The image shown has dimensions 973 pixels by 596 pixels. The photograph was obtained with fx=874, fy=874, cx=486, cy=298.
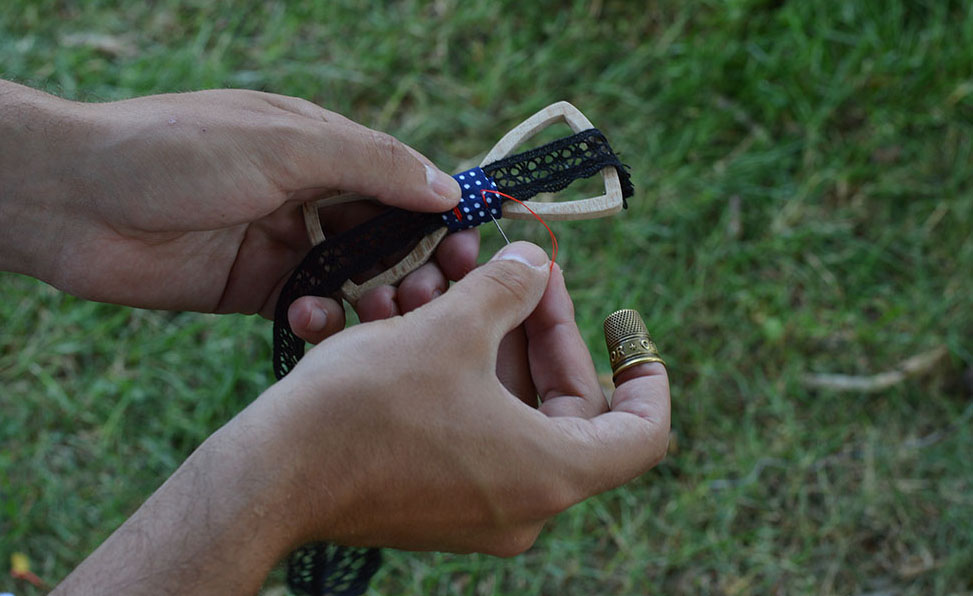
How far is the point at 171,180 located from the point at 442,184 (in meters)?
0.60

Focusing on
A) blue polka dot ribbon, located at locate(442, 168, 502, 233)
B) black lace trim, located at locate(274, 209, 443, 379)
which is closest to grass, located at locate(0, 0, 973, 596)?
black lace trim, located at locate(274, 209, 443, 379)

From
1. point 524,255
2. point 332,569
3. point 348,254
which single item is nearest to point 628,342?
point 524,255

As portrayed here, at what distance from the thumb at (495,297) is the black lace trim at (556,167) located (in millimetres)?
378

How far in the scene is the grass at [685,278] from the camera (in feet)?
9.45

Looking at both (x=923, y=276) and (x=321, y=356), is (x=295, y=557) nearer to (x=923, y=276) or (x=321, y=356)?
(x=321, y=356)

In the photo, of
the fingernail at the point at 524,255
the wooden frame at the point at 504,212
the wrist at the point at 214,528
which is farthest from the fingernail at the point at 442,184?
the wrist at the point at 214,528

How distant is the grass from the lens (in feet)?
9.45

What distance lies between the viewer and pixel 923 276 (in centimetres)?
326

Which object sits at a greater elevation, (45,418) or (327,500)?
(327,500)

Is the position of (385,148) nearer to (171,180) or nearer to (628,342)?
(171,180)

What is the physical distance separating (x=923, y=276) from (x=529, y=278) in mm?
2134

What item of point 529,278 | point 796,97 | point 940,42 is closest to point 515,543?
point 529,278

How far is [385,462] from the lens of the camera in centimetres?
160

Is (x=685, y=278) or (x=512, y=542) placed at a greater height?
(x=512, y=542)
